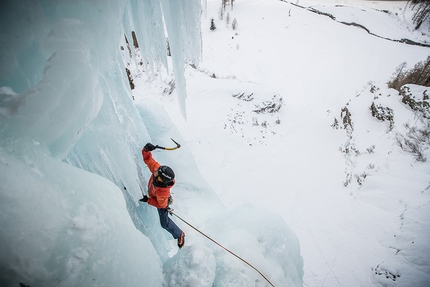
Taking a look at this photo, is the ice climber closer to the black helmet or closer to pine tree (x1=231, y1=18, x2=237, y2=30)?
the black helmet

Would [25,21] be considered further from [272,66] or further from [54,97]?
[272,66]

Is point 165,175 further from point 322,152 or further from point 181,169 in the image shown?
point 322,152

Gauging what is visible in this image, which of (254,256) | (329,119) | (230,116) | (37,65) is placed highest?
(37,65)

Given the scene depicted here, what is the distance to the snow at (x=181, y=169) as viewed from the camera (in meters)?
1.17

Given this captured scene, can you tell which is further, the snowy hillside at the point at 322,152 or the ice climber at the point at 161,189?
the snowy hillside at the point at 322,152

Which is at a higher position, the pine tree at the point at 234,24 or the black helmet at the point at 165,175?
the black helmet at the point at 165,175

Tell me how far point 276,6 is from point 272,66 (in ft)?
40.8

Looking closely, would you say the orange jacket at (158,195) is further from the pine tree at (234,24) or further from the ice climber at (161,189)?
the pine tree at (234,24)

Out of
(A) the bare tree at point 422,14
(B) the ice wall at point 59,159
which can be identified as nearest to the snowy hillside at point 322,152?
A: (B) the ice wall at point 59,159

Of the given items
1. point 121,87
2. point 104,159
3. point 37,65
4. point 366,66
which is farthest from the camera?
point 366,66

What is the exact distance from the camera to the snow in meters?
1.17

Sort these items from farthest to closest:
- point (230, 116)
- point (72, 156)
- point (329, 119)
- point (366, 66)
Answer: point (366, 66)
point (329, 119)
point (230, 116)
point (72, 156)

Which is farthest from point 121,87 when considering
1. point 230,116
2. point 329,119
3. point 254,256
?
point 329,119

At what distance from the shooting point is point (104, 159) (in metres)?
2.23
